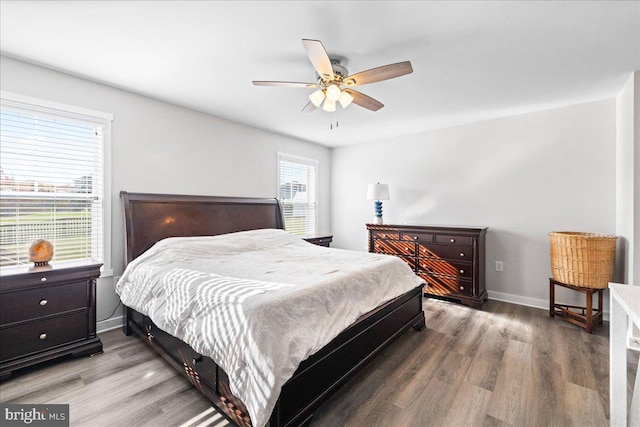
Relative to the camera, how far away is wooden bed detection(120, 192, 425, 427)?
1592mm

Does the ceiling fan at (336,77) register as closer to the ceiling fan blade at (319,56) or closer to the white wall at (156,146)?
the ceiling fan blade at (319,56)

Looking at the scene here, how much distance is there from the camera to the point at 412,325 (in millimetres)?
2803

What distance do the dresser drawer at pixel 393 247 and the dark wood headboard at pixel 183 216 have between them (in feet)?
5.29

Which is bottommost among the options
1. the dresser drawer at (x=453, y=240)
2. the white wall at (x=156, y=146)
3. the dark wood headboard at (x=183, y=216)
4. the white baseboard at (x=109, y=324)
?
the white baseboard at (x=109, y=324)

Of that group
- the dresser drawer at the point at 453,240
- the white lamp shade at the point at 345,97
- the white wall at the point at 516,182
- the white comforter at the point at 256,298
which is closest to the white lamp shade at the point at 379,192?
the white wall at the point at 516,182

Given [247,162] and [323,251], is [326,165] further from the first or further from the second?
[323,251]

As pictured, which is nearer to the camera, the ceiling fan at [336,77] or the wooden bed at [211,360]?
the wooden bed at [211,360]

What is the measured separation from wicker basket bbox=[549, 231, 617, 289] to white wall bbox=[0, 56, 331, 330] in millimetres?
3761

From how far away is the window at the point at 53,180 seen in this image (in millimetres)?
2369

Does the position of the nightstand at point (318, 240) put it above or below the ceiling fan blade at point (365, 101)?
below

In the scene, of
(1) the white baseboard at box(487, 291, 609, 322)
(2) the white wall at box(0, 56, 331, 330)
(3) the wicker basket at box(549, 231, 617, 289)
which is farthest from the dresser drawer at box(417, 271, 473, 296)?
(2) the white wall at box(0, 56, 331, 330)

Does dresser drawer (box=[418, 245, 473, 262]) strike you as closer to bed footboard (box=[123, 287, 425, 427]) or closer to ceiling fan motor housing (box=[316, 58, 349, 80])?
bed footboard (box=[123, 287, 425, 427])

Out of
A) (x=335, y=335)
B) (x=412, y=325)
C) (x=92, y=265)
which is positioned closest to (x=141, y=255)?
(x=92, y=265)

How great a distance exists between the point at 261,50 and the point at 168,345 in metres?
2.34
